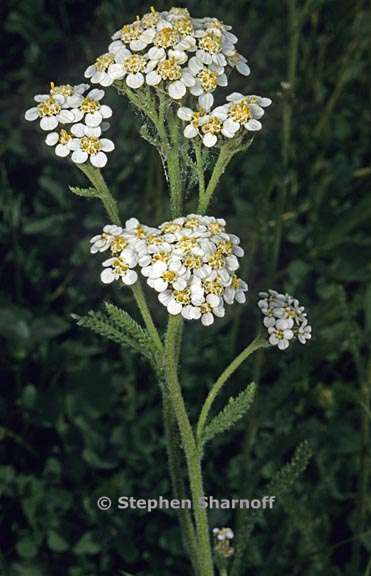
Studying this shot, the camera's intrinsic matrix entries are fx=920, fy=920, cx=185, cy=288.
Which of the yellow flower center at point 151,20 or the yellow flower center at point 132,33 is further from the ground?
the yellow flower center at point 151,20

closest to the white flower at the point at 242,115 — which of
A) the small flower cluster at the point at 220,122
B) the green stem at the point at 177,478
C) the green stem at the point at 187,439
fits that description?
the small flower cluster at the point at 220,122

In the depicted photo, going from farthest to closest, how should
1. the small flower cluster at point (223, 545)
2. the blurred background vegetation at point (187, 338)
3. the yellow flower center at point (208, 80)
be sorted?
the blurred background vegetation at point (187, 338) < the small flower cluster at point (223, 545) < the yellow flower center at point (208, 80)

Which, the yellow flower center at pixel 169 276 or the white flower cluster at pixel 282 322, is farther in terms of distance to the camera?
the white flower cluster at pixel 282 322

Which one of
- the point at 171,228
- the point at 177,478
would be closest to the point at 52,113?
the point at 171,228

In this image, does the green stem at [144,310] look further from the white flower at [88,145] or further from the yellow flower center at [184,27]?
the yellow flower center at [184,27]

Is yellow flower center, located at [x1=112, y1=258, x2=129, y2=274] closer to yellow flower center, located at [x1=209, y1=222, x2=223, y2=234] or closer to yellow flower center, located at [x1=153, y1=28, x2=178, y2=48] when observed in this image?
yellow flower center, located at [x1=209, y1=222, x2=223, y2=234]

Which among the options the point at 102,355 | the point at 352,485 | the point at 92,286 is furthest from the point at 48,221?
the point at 352,485

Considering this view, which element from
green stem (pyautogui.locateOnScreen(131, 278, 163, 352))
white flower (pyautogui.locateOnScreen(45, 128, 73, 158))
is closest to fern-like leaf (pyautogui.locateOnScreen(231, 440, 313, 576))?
green stem (pyautogui.locateOnScreen(131, 278, 163, 352))

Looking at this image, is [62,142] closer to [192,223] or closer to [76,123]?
[76,123]
